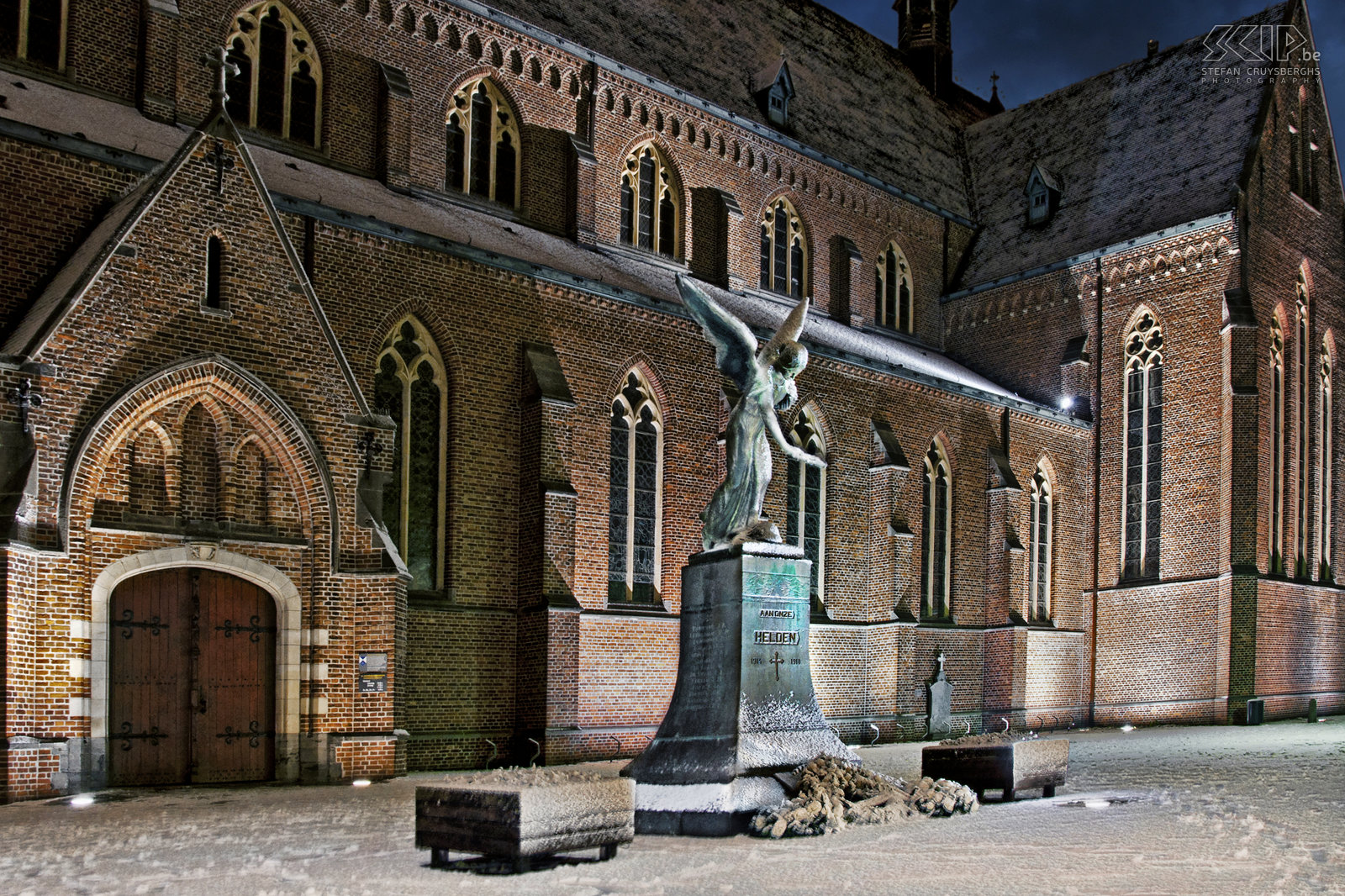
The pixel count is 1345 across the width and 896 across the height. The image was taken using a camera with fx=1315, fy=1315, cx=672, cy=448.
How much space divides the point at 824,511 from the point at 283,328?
12843mm

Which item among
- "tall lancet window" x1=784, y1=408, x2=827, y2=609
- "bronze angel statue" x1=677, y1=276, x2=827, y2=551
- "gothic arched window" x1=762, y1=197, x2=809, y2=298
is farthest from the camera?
"gothic arched window" x1=762, y1=197, x2=809, y2=298

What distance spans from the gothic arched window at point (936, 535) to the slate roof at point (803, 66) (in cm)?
859

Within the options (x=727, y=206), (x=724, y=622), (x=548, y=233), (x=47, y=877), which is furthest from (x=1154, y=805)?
(x=727, y=206)

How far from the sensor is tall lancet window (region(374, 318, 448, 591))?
19.1m

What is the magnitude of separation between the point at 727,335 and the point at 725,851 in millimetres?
5150

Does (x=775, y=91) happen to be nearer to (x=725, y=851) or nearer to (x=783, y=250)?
(x=783, y=250)

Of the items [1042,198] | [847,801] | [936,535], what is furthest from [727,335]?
[1042,198]

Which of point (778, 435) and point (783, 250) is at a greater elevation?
point (783, 250)

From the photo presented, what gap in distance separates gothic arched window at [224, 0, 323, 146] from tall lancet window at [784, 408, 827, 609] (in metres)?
10.5

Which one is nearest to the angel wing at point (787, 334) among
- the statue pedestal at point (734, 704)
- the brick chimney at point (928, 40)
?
the statue pedestal at point (734, 704)

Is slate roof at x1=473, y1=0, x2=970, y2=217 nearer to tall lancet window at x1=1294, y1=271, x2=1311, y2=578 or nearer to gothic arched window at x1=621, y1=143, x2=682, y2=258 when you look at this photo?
gothic arched window at x1=621, y1=143, x2=682, y2=258

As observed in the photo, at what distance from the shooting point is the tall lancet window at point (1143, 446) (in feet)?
101

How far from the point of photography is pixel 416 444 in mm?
19484

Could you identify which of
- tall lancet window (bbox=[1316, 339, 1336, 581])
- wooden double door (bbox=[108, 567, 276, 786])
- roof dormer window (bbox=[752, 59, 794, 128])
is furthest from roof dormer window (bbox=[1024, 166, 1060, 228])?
wooden double door (bbox=[108, 567, 276, 786])
